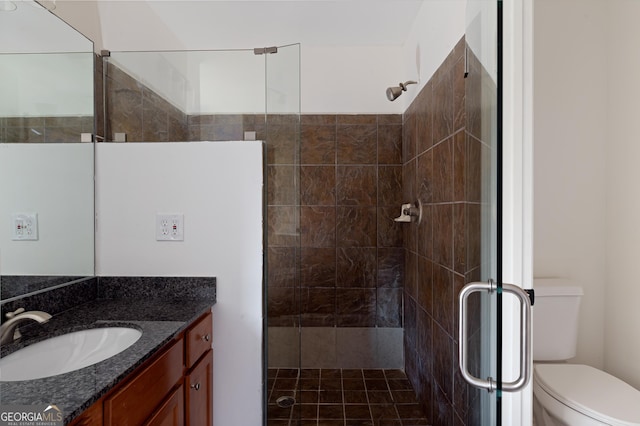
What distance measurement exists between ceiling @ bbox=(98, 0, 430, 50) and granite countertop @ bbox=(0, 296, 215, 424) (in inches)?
56.7

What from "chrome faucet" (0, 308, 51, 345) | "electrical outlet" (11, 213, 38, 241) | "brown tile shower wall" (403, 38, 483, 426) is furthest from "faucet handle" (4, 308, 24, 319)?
"brown tile shower wall" (403, 38, 483, 426)

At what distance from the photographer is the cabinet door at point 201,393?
1283 mm

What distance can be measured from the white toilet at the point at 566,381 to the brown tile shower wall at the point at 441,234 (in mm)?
373

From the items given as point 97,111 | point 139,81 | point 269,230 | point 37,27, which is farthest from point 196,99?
point 269,230

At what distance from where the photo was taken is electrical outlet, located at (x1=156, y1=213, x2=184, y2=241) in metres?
1.56

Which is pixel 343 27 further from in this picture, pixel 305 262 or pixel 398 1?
pixel 305 262

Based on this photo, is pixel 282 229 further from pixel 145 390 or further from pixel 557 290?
pixel 557 290

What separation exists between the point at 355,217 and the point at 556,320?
1415 millimetres

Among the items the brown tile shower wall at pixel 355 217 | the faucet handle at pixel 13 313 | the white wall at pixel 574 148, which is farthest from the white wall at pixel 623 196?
the faucet handle at pixel 13 313

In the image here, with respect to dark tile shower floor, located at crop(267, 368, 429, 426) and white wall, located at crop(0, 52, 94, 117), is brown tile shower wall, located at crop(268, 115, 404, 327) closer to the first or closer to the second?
dark tile shower floor, located at crop(267, 368, 429, 426)

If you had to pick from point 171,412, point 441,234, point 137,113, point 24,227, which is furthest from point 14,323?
point 441,234

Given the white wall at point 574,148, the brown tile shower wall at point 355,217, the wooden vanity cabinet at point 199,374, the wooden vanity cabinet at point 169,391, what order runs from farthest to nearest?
the brown tile shower wall at point 355,217
the white wall at point 574,148
the wooden vanity cabinet at point 199,374
the wooden vanity cabinet at point 169,391

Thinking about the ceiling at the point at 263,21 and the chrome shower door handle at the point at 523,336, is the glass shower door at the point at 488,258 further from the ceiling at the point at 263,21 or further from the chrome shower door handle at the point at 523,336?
the ceiling at the point at 263,21

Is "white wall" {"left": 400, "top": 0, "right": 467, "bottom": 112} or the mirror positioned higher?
"white wall" {"left": 400, "top": 0, "right": 467, "bottom": 112}
